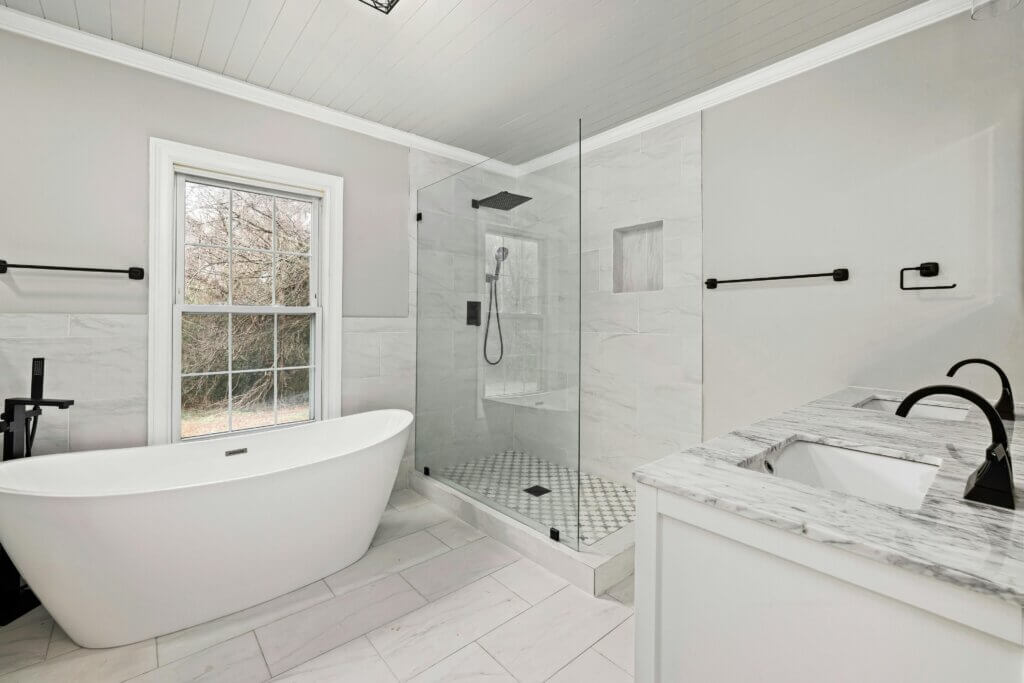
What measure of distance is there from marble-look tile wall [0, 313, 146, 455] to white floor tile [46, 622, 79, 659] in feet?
2.56

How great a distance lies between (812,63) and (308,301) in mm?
3016

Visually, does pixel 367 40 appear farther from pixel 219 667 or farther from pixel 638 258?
pixel 219 667

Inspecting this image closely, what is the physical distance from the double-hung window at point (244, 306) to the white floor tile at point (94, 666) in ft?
3.41

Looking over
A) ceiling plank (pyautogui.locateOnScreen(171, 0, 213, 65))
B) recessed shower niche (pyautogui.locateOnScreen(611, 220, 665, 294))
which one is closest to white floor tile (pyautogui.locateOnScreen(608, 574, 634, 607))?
recessed shower niche (pyautogui.locateOnScreen(611, 220, 665, 294))

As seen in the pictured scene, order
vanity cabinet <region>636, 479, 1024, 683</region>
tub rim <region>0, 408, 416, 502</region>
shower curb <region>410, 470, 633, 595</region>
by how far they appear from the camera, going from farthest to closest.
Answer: shower curb <region>410, 470, 633, 595</region>, tub rim <region>0, 408, 416, 502</region>, vanity cabinet <region>636, 479, 1024, 683</region>

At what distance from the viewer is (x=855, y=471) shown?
45.7 inches

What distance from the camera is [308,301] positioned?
2811 mm

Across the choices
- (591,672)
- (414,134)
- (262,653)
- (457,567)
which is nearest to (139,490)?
(262,653)

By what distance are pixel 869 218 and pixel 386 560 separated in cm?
277

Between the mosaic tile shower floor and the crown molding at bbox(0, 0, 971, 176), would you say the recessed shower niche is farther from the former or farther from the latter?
the mosaic tile shower floor

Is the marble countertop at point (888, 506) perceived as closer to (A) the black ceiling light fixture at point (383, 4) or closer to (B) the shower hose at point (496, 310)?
(B) the shower hose at point (496, 310)

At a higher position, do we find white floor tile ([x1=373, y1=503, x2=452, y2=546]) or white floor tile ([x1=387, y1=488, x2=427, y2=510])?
white floor tile ([x1=387, y1=488, x2=427, y2=510])

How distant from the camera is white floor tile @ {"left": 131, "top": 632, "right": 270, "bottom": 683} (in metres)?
1.49

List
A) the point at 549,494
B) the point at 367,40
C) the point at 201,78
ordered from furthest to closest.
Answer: the point at 549,494, the point at 201,78, the point at 367,40
